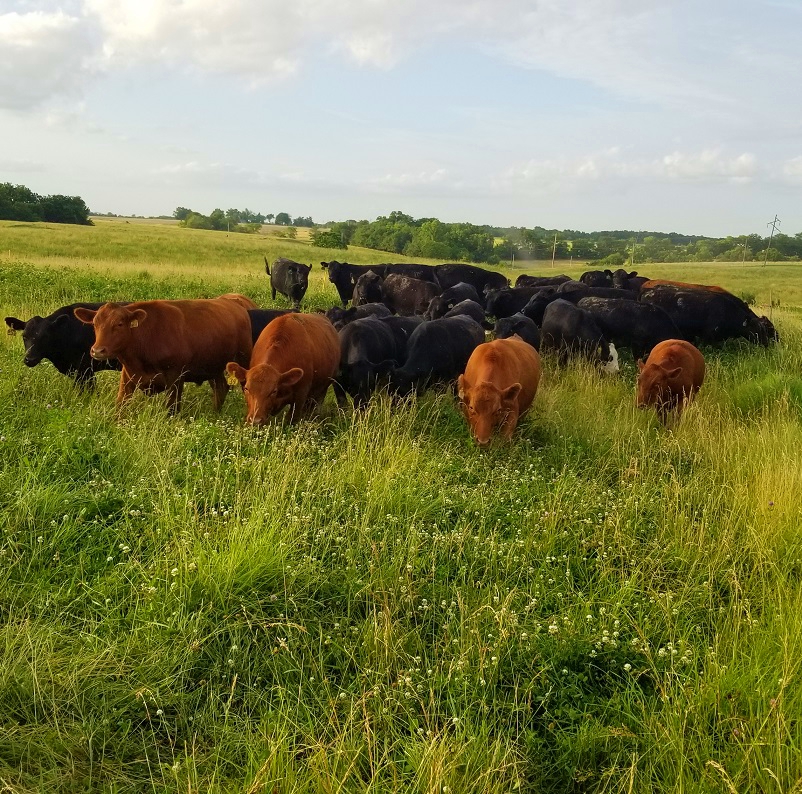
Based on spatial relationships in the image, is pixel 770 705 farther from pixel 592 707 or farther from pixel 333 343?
pixel 333 343

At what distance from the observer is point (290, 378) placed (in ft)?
22.5

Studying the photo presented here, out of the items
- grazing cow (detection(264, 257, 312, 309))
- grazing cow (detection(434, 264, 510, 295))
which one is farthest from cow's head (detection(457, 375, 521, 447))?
grazing cow (detection(434, 264, 510, 295))

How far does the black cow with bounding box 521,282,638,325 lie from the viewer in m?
14.6

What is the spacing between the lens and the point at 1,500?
14.5 ft

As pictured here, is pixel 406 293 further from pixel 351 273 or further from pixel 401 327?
pixel 401 327

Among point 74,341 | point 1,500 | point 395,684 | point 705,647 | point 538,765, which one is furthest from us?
point 74,341

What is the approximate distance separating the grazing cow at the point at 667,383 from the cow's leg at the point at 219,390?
→ 5585 millimetres

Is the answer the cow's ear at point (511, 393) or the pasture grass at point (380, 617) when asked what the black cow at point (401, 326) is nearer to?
the cow's ear at point (511, 393)

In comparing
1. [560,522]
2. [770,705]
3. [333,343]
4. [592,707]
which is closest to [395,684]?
[592,707]

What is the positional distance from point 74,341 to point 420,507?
17.9 ft

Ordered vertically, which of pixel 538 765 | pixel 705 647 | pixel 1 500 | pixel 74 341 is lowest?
pixel 538 765

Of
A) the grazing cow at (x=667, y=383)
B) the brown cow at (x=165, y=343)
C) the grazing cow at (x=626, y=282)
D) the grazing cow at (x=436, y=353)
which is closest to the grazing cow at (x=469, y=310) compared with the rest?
the grazing cow at (x=436, y=353)

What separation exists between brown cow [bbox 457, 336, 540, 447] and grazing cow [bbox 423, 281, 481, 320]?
4.81 meters

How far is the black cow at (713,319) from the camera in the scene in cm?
1484
